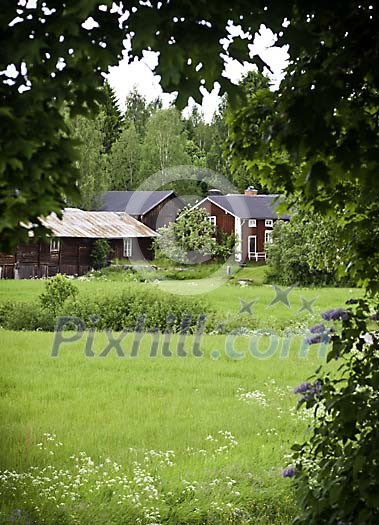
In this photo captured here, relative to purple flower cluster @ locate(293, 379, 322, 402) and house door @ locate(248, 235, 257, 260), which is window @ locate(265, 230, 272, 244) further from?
purple flower cluster @ locate(293, 379, 322, 402)

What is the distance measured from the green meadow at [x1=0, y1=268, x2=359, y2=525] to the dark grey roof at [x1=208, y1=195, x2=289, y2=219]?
5.87 ft

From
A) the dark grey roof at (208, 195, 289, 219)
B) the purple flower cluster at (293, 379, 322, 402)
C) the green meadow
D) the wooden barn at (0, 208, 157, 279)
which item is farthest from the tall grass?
the dark grey roof at (208, 195, 289, 219)

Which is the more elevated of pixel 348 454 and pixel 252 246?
pixel 252 246

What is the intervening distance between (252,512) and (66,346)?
2.84 metres

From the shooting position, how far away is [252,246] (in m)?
7.79

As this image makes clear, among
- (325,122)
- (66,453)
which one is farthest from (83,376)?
(325,122)

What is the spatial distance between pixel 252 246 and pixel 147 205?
4.01 feet

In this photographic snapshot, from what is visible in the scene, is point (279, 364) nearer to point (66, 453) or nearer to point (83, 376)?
point (83, 376)

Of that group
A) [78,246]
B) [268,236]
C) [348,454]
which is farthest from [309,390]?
[268,236]
